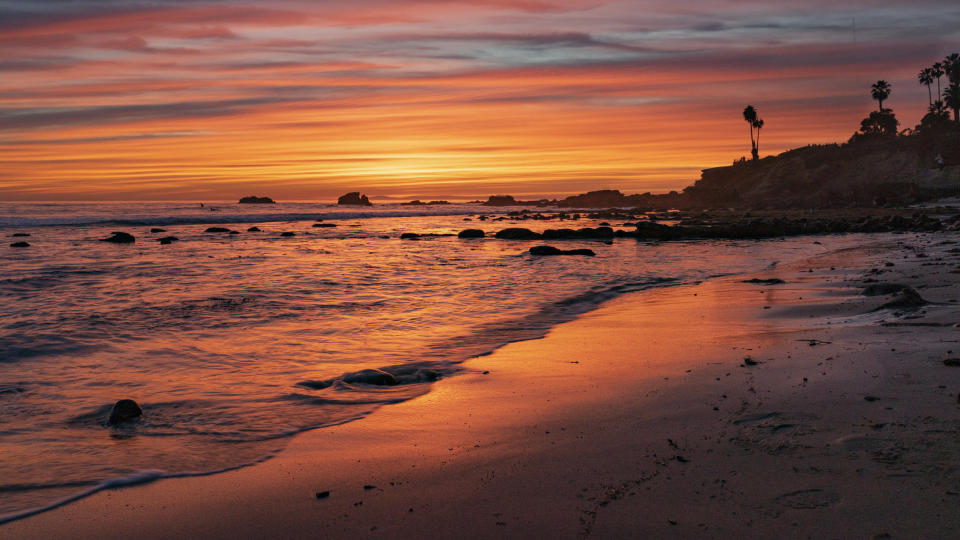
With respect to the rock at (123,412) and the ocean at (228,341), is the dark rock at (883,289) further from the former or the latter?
the rock at (123,412)

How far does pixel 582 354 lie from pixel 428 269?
14708mm

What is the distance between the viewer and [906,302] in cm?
931

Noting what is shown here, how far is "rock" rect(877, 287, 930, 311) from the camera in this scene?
362 inches

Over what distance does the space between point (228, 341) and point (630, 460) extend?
758cm

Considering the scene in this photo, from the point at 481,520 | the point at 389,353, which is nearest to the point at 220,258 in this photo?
the point at 389,353

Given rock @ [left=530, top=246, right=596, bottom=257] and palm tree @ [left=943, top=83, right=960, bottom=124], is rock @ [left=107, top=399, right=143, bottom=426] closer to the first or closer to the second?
rock @ [left=530, top=246, right=596, bottom=257]

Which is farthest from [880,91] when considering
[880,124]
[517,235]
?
[517,235]

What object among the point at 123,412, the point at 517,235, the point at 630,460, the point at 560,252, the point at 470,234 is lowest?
the point at 630,460

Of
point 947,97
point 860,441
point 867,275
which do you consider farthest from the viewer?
point 947,97

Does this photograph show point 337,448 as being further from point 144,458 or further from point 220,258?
point 220,258

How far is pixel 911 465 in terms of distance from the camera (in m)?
3.98

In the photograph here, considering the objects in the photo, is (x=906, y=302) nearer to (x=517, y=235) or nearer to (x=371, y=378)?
(x=371, y=378)

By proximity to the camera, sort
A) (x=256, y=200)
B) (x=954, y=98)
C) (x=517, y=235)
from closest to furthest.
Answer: (x=517, y=235)
(x=954, y=98)
(x=256, y=200)

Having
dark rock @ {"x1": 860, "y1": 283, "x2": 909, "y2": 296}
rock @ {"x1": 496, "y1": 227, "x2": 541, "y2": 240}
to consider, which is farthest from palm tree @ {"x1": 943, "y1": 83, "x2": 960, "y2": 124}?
dark rock @ {"x1": 860, "y1": 283, "x2": 909, "y2": 296}
